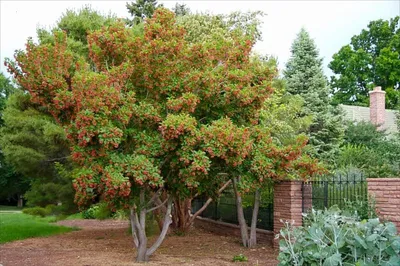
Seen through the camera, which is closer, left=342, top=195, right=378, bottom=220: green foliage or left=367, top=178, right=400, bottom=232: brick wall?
left=367, top=178, right=400, bottom=232: brick wall

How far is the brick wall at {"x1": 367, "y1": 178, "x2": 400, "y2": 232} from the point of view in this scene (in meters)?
8.49

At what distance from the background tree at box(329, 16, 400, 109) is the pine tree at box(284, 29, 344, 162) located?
1407 centimetres

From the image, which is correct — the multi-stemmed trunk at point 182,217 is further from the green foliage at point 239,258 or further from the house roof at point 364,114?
the house roof at point 364,114

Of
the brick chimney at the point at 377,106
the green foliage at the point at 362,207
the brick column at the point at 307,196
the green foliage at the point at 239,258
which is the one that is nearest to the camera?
the green foliage at the point at 362,207

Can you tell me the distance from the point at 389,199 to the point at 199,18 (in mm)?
11825

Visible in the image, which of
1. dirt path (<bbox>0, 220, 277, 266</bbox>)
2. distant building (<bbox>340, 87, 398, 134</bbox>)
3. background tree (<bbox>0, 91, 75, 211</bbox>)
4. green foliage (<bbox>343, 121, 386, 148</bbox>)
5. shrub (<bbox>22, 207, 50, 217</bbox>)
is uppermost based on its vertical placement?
distant building (<bbox>340, 87, 398, 134</bbox>)

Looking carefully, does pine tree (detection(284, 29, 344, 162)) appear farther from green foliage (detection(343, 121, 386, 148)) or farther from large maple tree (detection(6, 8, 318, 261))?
large maple tree (detection(6, 8, 318, 261))

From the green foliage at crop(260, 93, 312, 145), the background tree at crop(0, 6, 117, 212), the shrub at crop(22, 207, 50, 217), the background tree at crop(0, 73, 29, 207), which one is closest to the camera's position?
the green foliage at crop(260, 93, 312, 145)

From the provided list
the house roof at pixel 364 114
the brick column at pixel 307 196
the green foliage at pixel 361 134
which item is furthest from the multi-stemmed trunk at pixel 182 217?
the house roof at pixel 364 114

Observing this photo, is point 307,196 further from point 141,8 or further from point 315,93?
point 141,8

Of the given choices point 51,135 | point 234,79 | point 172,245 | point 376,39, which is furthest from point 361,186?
point 376,39

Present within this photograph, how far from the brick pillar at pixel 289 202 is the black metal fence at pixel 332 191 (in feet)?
0.49

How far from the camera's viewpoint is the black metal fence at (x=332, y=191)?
9789 mm

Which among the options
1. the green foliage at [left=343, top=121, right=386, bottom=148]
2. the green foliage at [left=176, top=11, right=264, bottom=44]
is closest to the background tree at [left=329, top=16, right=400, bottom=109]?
the green foliage at [left=343, top=121, right=386, bottom=148]
